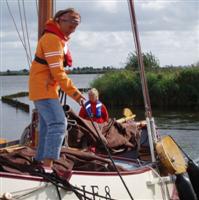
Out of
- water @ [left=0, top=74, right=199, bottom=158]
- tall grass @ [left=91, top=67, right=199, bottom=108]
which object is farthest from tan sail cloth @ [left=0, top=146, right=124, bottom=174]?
tall grass @ [left=91, top=67, right=199, bottom=108]

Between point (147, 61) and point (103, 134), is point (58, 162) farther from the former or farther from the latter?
point (147, 61)

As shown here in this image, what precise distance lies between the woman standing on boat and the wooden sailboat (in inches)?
12.6

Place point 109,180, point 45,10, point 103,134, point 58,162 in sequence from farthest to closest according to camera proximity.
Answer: point 103,134, point 45,10, point 109,180, point 58,162

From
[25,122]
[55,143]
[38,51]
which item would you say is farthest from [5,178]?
[25,122]

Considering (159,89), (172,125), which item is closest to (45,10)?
(172,125)

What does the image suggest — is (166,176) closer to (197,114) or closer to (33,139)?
(33,139)

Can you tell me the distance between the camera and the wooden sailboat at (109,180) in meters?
5.23

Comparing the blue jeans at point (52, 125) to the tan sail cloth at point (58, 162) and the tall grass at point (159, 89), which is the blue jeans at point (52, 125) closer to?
the tan sail cloth at point (58, 162)

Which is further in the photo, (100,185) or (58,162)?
(100,185)

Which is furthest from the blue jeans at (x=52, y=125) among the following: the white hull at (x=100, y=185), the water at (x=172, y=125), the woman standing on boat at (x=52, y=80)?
the water at (x=172, y=125)

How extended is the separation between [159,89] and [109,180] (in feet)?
96.1

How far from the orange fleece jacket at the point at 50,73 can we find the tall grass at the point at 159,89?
29258 mm

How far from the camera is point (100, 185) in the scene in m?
6.01

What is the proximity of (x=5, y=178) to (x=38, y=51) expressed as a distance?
4.78 ft
